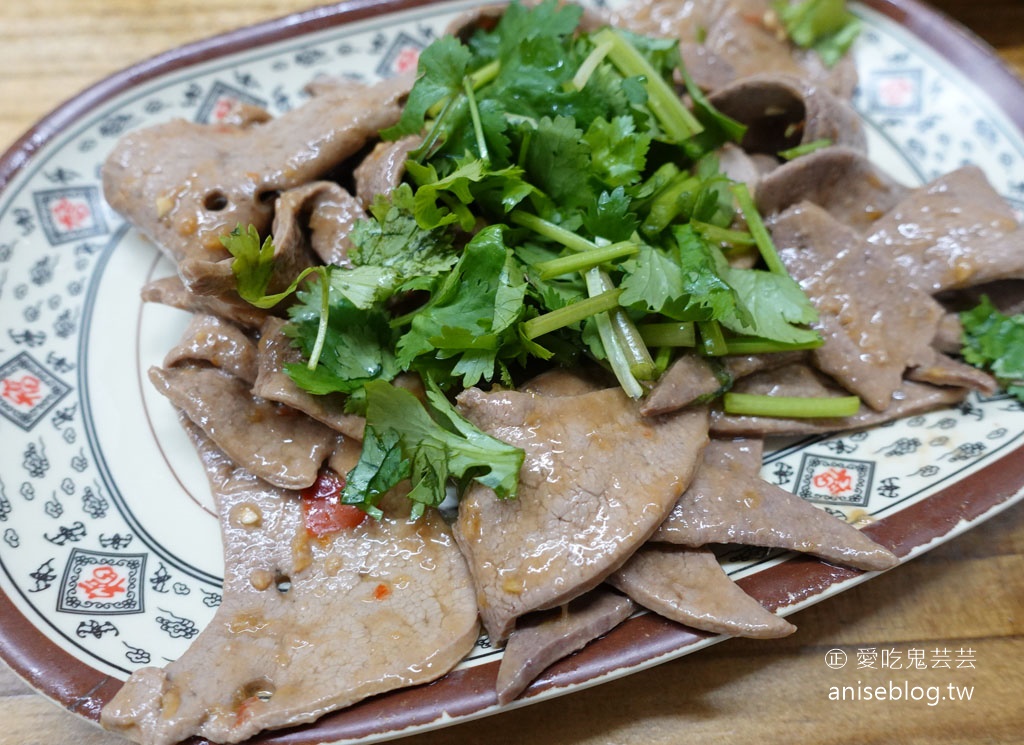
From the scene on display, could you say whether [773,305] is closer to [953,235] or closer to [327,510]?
[953,235]

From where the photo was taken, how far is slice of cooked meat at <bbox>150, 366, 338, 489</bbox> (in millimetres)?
2377

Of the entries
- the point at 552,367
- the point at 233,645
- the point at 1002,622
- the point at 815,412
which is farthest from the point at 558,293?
the point at 1002,622

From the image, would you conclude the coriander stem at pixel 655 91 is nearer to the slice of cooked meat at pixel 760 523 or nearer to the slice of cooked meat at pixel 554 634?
the slice of cooked meat at pixel 760 523

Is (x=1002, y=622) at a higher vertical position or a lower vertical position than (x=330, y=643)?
lower

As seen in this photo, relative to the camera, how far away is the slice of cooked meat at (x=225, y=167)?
254 cm

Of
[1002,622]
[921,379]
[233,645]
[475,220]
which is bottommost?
[1002,622]

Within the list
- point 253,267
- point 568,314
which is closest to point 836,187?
point 568,314

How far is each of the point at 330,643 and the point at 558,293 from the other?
1179 mm

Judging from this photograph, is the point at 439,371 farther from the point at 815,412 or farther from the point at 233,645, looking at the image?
the point at 815,412

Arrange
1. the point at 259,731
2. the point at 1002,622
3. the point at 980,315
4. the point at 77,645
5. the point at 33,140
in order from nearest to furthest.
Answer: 1. the point at 259,731
2. the point at 77,645
3. the point at 1002,622
4. the point at 980,315
5. the point at 33,140

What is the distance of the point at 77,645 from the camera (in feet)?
6.93

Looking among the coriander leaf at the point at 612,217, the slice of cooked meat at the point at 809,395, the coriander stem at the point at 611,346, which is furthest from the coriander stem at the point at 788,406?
the coriander leaf at the point at 612,217

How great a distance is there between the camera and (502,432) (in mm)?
2189

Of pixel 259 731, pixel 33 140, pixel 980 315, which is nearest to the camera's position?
pixel 259 731
